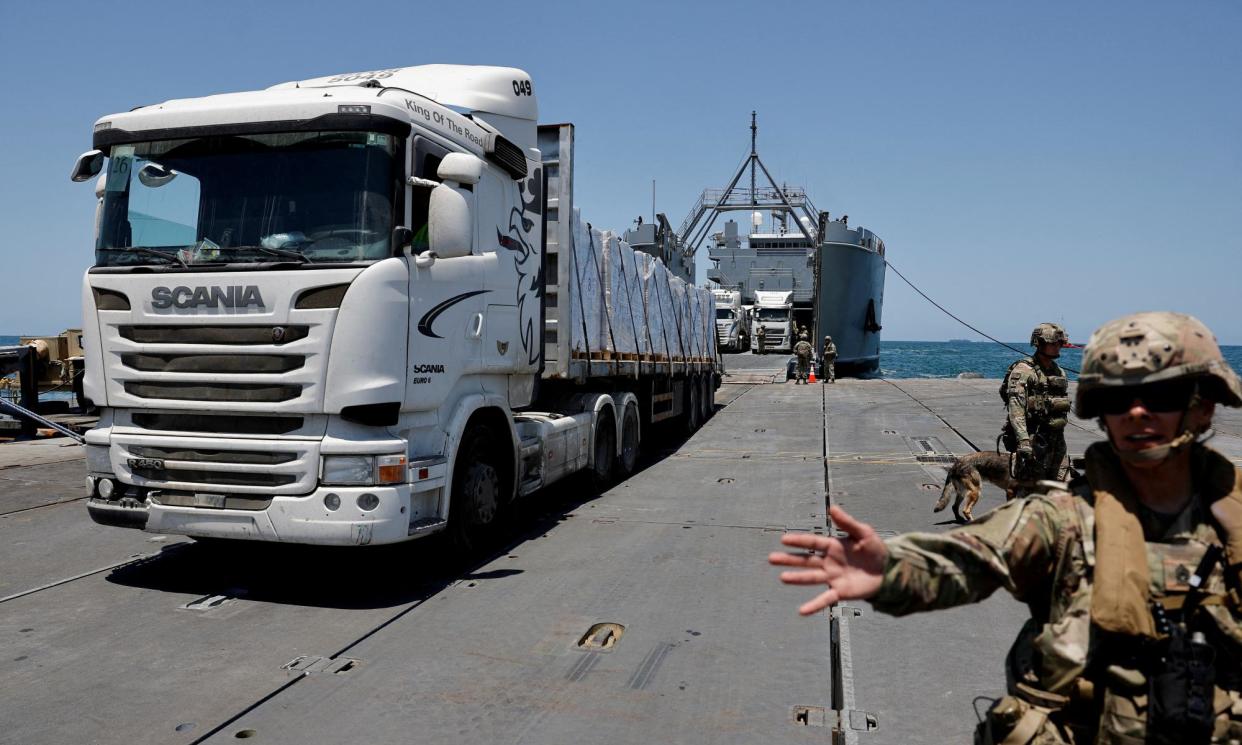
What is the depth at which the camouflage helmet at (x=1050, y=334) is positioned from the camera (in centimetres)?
641

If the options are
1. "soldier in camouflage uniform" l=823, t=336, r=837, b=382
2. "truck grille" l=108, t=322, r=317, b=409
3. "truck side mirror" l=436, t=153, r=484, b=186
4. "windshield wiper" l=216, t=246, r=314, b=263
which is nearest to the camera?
"truck grille" l=108, t=322, r=317, b=409

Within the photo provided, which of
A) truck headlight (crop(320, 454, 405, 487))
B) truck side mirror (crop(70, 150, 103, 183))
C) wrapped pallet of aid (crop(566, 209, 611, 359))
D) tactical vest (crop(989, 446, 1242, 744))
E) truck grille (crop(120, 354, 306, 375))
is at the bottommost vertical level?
truck headlight (crop(320, 454, 405, 487))

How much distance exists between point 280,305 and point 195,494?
1.32 metres

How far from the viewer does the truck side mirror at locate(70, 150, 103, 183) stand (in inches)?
222

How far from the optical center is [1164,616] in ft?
5.94

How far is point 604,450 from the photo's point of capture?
964cm

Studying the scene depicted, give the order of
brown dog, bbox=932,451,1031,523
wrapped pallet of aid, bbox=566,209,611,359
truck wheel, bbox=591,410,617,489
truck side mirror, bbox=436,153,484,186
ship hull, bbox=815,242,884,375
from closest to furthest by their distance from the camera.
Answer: truck side mirror, bbox=436,153,484,186 < brown dog, bbox=932,451,1031,523 < wrapped pallet of aid, bbox=566,209,611,359 < truck wheel, bbox=591,410,617,489 < ship hull, bbox=815,242,884,375

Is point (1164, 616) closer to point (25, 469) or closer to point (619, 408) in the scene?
point (619, 408)

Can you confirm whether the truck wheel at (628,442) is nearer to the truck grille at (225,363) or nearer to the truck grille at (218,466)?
the truck grille at (218,466)

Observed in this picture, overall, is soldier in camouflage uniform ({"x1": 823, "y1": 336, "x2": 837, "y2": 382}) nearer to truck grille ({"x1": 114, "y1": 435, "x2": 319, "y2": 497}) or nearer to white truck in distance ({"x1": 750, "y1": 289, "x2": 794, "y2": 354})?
white truck in distance ({"x1": 750, "y1": 289, "x2": 794, "y2": 354})

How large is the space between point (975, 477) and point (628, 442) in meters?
4.23

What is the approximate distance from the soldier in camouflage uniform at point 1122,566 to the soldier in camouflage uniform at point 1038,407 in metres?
4.93

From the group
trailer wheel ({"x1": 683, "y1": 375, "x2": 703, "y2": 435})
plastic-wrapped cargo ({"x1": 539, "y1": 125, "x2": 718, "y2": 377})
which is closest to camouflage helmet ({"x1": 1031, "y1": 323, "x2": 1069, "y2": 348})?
plastic-wrapped cargo ({"x1": 539, "y1": 125, "x2": 718, "y2": 377})

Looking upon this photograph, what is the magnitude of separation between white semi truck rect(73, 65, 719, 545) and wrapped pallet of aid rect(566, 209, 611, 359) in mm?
2258
